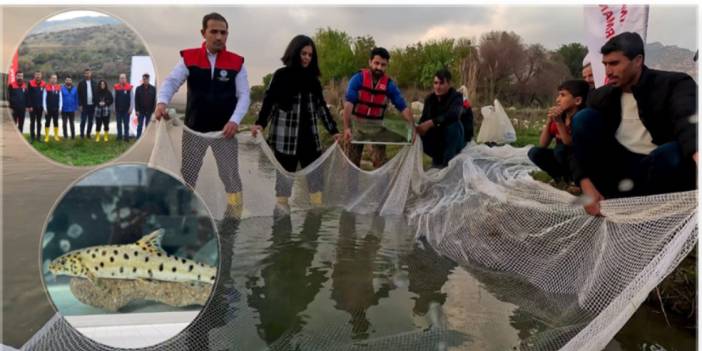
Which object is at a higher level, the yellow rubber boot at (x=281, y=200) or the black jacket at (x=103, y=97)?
the black jacket at (x=103, y=97)

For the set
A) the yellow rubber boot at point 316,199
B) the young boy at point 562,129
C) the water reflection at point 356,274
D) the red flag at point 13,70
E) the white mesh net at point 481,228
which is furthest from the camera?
the yellow rubber boot at point 316,199

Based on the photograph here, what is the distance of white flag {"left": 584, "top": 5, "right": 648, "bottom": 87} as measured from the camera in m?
3.95

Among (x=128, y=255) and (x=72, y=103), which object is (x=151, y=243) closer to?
(x=128, y=255)

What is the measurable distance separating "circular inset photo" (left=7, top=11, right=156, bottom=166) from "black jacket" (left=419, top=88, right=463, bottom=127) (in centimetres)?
285

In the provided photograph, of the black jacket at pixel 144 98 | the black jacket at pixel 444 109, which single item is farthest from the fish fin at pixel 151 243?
the black jacket at pixel 444 109

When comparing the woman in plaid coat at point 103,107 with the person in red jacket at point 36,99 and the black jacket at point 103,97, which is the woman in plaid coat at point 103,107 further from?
the person in red jacket at point 36,99

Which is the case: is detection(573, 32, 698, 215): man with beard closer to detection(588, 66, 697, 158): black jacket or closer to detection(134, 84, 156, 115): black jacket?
detection(588, 66, 697, 158): black jacket

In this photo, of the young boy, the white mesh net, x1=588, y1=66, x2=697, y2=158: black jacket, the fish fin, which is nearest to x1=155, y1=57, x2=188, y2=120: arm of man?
the white mesh net

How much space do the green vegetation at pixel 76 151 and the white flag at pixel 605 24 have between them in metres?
3.36

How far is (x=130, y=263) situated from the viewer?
2.13 metres

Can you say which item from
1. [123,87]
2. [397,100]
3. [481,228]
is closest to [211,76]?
[123,87]

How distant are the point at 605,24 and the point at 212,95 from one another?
2972mm

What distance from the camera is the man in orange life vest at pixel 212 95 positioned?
12.7ft

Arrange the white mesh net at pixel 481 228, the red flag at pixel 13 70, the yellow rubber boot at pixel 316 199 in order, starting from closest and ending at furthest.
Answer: the white mesh net at pixel 481 228
the red flag at pixel 13 70
the yellow rubber boot at pixel 316 199
